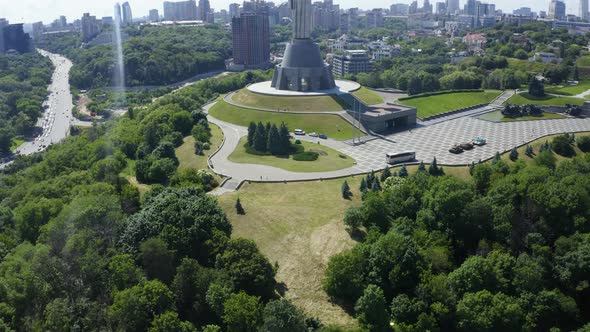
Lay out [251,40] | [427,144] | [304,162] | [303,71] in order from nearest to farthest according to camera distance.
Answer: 1. [304,162]
2. [427,144]
3. [303,71]
4. [251,40]

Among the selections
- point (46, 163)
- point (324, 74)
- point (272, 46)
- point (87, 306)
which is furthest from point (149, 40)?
point (87, 306)

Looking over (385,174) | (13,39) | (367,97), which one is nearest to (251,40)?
(367,97)

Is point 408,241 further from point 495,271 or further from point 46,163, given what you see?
point 46,163

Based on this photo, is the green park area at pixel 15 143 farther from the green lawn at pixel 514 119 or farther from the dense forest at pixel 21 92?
the green lawn at pixel 514 119

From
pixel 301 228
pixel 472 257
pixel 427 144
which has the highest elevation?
pixel 427 144

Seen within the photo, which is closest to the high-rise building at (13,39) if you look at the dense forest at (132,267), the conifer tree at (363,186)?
the dense forest at (132,267)

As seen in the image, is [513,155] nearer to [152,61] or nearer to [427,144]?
[427,144]
